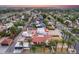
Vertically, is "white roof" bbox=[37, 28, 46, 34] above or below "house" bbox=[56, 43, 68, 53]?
above

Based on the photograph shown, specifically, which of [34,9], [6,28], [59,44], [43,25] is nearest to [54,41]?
[59,44]

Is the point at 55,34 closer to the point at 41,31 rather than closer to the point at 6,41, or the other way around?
the point at 41,31

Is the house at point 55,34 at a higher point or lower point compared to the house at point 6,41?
higher

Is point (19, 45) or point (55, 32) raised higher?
point (55, 32)

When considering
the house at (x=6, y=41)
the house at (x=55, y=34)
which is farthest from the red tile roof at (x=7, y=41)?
the house at (x=55, y=34)

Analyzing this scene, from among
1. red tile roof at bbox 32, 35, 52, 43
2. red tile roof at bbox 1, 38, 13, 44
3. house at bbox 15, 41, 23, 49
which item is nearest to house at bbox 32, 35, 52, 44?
red tile roof at bbox 32, 35, 52, 43

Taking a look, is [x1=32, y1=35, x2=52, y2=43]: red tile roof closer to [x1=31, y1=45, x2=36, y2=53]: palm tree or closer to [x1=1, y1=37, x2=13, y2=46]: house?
[x1=31, y1=45, x2=36, y2=53]: palm tree

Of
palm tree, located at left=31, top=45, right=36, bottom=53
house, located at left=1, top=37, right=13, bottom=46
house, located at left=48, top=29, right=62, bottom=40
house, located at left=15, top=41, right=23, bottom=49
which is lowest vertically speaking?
palm tree, located at left=31, top=45, right=36, bottom=53

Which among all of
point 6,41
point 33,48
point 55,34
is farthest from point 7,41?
point 55,34

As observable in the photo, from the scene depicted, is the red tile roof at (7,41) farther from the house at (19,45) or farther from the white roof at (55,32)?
the white roof at (55,32)
